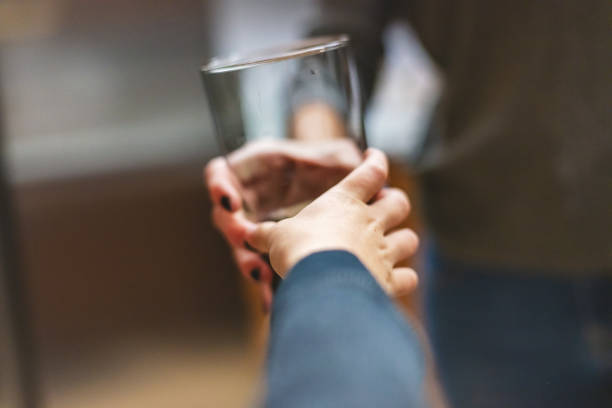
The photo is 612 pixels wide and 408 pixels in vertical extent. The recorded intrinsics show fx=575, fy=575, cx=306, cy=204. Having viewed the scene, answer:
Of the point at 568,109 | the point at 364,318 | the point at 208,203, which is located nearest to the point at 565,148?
the point at 568,109

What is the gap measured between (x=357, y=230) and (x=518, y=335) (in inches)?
13.7

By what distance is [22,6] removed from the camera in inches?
32.5

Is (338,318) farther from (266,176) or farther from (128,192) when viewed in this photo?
(128,192)

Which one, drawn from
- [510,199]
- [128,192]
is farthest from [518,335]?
[128,192]

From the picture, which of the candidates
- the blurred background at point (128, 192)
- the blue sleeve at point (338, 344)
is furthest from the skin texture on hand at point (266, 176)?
the blurred background at point (128, 192)

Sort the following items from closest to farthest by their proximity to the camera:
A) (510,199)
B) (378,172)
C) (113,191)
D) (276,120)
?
(378,172)
(276,120)
(510,199)
(113,191)

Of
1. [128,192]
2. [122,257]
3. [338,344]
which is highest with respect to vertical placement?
[338,344]

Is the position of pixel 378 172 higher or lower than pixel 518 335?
higher

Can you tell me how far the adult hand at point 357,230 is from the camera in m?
0.24

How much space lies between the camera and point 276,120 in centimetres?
40

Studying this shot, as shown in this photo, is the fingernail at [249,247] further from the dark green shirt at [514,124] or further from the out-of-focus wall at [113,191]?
the out-of-focus wall at [113,191]

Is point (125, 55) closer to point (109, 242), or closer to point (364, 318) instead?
point (109, 242)

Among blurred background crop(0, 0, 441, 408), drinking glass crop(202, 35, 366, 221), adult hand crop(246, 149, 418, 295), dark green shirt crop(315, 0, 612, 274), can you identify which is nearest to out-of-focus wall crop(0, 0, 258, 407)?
blurred background crop(0, 0, 441, 408)

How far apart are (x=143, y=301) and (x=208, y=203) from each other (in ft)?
0.66
